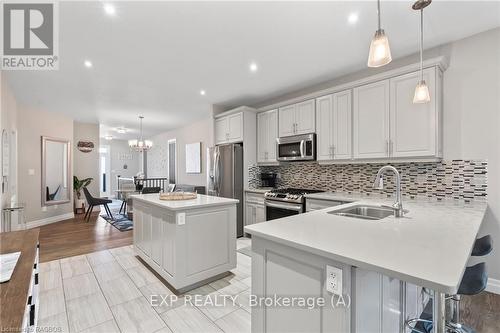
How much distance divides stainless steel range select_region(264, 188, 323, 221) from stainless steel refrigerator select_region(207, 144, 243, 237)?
68cm

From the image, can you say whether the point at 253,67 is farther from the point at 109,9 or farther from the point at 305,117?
the point at 109,9

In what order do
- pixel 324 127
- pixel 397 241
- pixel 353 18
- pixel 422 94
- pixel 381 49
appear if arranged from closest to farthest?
pixel 397 241 < pixel 381 49 < pixel 422 94 < pixel 353 18 < pixel 324 127

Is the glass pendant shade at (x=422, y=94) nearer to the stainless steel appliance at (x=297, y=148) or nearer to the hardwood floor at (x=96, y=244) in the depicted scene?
the stainless steel appliance at (x=297, y=148)

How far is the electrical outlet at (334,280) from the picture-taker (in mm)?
983

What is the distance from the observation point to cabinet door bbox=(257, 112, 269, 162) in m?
4.30

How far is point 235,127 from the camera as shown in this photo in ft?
14.6

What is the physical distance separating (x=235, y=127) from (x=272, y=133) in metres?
0.75

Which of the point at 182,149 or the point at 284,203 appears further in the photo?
the point at 182,149

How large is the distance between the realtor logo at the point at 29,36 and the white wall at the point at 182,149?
2.83m

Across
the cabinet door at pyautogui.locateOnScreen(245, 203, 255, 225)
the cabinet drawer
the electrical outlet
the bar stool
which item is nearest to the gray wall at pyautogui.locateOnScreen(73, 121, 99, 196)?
the cabinet door at pyautogui.locateOnScreen(245, 203, 255, 225)

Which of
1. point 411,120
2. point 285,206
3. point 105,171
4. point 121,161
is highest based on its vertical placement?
point 411,120

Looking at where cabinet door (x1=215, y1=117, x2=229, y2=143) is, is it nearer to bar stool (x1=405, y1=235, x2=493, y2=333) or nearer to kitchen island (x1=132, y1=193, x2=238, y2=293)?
kitchen island (x1=132, y1=193, x2=238, y2=293)

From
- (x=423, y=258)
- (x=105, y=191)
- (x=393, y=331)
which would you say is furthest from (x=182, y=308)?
(x=105, y=191)

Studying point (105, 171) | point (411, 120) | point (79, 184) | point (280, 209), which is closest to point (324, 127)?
point (411, 120)
